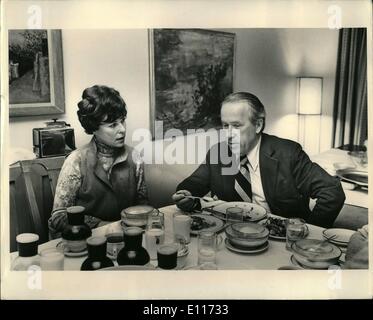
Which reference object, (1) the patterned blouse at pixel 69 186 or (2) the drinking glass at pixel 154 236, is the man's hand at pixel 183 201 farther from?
(1) the patterned blouse at pixel 69 186

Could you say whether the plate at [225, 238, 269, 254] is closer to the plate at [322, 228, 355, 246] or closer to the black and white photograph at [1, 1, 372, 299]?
the black and white photograph at [1, 1, 372, 299]

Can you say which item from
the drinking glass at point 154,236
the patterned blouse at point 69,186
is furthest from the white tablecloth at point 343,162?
the patterned blouse at point 69,186

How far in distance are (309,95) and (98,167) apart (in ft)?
2.81

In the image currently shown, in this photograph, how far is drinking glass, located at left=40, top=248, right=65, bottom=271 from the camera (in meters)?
1.23

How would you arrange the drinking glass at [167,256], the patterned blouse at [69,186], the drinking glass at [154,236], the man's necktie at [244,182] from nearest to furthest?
the drinking glass at [167,256] → the drinking glass at [154,236] → the patterned blouse at [69,186] → the man's necktie at [244,182]

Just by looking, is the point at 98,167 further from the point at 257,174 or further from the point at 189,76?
the point at 257,174

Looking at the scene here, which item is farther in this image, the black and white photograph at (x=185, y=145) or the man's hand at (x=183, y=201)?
the man's hand at (x=183, y=201)

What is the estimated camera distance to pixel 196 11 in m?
1.47

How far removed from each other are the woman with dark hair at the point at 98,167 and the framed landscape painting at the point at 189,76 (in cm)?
15

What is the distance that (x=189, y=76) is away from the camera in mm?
A: 1512

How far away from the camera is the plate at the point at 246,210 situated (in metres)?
1.49

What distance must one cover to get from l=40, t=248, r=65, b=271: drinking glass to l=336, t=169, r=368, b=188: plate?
102cm
